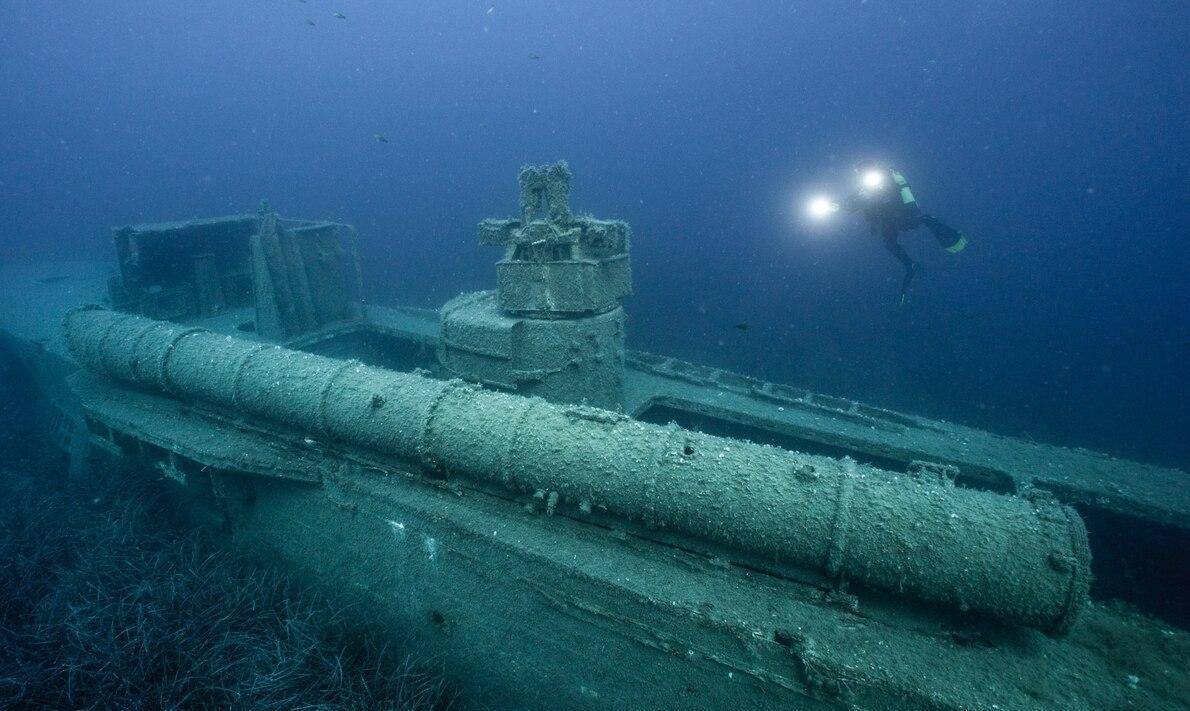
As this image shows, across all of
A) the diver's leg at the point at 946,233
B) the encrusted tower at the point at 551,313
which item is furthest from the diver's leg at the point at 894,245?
the encrusted tower at the point at 551,313

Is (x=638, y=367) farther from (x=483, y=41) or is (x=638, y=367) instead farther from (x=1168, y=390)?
(x=483, y=41)

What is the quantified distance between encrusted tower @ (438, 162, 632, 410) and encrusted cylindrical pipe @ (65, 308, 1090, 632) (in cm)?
68

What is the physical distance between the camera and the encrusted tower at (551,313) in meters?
4.34

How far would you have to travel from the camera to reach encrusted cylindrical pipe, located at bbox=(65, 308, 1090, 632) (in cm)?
225

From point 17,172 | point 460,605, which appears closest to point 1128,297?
point 460,605

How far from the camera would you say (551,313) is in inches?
173

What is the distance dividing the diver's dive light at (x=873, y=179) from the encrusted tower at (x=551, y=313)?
9.20m

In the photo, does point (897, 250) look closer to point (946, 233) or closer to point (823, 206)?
point (946, 233)

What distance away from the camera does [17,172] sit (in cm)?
6450

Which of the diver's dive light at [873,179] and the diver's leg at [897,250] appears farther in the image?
the diver's leg at [897,250]

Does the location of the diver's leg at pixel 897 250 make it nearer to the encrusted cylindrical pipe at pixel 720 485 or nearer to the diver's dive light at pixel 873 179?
the diver's dive light at pixel 873 179

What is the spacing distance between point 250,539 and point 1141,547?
744 cm

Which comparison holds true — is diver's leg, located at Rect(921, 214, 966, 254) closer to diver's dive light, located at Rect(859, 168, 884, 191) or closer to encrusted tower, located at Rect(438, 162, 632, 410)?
diver's dive light, located at Rect(859, 168, 884, 191)

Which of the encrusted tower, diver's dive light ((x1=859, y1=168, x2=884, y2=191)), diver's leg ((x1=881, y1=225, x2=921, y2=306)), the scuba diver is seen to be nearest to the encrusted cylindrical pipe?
the encrusted tower
